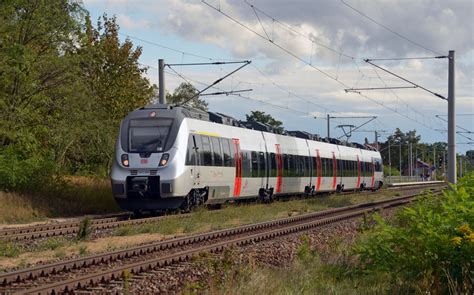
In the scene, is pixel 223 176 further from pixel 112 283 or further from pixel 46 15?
pixel 112 283

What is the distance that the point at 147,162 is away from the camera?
22453mm

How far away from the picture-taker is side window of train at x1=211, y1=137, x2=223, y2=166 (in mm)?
24922

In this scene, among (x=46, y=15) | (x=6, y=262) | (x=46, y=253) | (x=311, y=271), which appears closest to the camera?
(x=311, y=271)

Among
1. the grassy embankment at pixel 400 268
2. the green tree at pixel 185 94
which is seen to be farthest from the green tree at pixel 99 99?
the green tree at pixel 185 94

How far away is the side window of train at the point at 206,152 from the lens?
2400 centimetres

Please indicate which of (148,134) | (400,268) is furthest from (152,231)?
(400,268)

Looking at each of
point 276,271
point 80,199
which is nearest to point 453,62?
point 80,199

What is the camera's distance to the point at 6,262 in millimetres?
13055

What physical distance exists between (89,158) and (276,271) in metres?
23.5

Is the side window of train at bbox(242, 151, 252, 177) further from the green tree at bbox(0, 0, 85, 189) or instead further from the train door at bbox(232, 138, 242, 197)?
the green tree at bbox(0, 0, 85, 189)

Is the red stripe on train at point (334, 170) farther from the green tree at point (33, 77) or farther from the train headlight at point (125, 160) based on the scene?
the train headlight at point (125, 160)

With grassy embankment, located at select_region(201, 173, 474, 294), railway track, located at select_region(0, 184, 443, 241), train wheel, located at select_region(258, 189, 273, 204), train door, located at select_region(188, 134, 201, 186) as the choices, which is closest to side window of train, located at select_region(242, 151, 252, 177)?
train wheel, located at select_region(258, 189, 273, 204)

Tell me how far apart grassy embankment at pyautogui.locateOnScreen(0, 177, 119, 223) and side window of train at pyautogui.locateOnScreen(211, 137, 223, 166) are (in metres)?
4.93

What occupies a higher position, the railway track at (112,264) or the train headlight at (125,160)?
the train headlight at (125,160)
